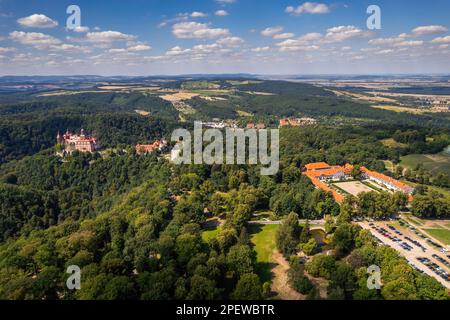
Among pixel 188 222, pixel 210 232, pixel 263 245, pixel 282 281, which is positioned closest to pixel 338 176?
pixel 263 245

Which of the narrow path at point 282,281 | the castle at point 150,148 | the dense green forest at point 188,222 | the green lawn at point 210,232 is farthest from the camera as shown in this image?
the castle at point 150,148

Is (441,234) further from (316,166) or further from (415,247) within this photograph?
(316,166)

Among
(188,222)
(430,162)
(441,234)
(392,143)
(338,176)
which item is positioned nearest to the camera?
(441,234)

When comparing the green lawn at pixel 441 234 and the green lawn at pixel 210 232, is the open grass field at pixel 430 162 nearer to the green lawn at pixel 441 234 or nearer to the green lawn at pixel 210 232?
the green lawn at pixel 441 234

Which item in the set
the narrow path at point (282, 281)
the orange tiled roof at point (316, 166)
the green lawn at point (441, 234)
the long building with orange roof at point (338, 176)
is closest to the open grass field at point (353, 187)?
the long building with orange roof at point (338, 176)
